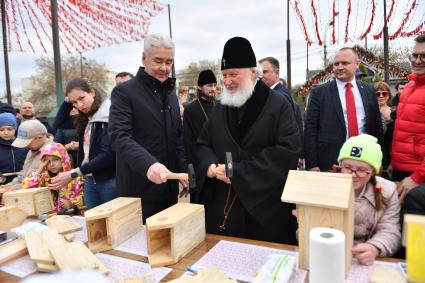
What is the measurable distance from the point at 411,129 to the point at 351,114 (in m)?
0.54

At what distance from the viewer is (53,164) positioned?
263 centimetres

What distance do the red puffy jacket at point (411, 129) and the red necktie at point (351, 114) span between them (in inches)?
14.0

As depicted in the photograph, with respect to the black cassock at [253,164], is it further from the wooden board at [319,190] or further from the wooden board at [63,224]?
the wooden board at [63,224]

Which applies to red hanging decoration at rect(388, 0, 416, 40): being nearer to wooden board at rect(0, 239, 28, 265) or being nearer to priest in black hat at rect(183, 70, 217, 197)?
priest in black hat at rect(183, 70, 217, 197)

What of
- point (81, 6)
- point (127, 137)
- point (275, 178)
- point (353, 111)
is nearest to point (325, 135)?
point (353, 111)

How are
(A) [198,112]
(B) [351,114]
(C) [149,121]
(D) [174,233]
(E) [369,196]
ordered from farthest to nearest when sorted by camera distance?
(A) [198,112] → (B) [351,114] → (C) [149,121] → (E) [369,196] → (D) [174,233]

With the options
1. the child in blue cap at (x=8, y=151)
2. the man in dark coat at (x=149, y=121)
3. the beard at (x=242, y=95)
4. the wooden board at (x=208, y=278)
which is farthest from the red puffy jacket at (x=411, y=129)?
the child in blue cap at (x=8, y=151)

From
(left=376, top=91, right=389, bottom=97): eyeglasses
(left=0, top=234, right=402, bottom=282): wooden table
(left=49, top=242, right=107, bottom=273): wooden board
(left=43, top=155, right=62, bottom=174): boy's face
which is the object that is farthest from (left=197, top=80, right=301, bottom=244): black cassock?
(left=376, top=91, right=389, bottom=97): eyeglasses

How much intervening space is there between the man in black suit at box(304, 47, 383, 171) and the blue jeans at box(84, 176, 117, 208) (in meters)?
1.73

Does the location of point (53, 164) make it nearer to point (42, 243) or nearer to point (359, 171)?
point (42, 243)

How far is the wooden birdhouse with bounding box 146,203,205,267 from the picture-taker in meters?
1.41

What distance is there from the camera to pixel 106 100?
2756 mm

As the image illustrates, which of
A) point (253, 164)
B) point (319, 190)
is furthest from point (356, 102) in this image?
point (319, 190)

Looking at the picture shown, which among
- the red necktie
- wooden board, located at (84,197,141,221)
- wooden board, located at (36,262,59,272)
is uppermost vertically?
the red necktie
